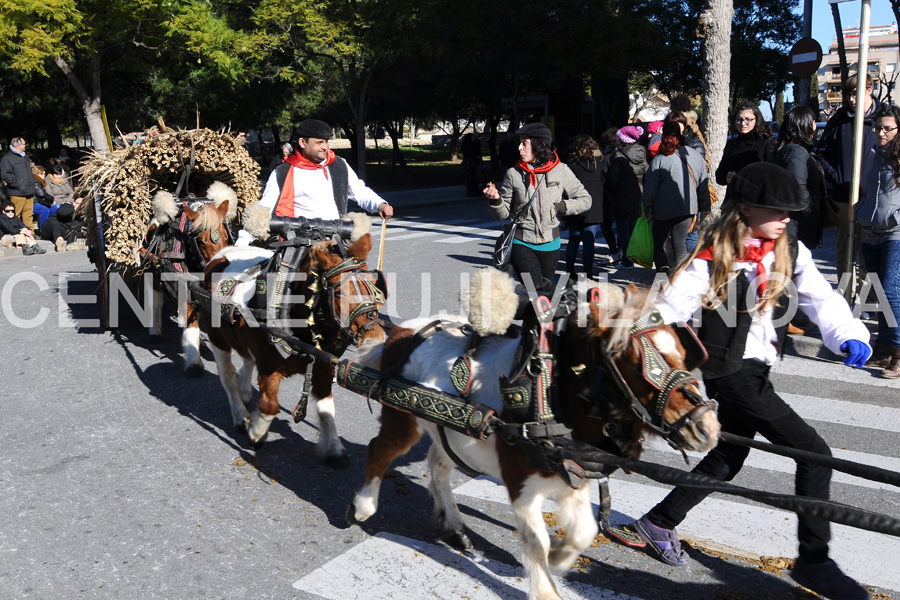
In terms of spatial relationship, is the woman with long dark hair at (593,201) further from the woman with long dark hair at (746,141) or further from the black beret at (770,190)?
the black beret at (770,190)

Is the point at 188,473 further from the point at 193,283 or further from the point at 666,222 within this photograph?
the point at 666,222

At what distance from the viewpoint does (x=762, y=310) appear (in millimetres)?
3496

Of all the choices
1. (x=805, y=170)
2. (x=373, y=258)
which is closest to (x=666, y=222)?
(x=805, y=170)

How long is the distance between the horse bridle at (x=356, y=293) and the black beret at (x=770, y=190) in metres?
2.04

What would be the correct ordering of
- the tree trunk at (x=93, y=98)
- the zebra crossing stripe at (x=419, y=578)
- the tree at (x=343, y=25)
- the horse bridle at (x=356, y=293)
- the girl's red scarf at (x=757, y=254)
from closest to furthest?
1. the girl's red scarf at (x=757, y=254)
2. the zebra crossing stripe at (x=419, y=578)
3. the horse bridle at (x=356, y=293)
4. the tree trunk at (x=93, y=98)
5. the tree at (x=343, y=25)

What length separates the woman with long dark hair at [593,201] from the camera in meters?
10.8

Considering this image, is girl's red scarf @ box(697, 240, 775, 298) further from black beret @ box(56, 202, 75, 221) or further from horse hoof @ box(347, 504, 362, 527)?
black beret @ box(56, 202, 75, 221)

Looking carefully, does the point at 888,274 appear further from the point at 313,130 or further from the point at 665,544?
the point at 313,130

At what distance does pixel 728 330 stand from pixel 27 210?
16475mm

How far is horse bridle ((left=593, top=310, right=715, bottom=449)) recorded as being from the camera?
111 inches

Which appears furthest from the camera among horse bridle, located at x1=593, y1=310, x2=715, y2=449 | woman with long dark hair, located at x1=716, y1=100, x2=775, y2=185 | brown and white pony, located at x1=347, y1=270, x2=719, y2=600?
woman with long dark hair, located at x1=716, y1=100, x2=775, y2=185

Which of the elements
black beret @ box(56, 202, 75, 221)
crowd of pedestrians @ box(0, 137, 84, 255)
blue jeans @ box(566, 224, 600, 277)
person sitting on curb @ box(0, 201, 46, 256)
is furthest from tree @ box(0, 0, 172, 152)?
blue jeans @ box(566, 224, 600, 277)

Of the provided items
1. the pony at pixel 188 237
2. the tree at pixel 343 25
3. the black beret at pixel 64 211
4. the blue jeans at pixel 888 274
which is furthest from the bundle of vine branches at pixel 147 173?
the tree at pixel 343 25

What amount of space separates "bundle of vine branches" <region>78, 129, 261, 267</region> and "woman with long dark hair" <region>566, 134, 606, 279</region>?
4627 mm
